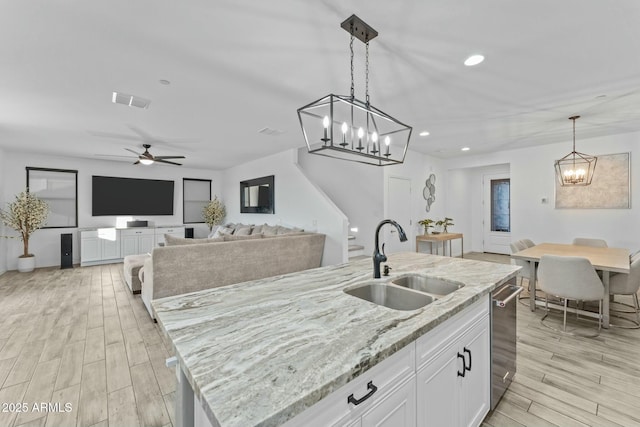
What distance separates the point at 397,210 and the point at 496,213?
3.49m

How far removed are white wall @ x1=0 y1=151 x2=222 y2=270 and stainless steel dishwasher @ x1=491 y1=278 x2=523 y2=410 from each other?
8258mm

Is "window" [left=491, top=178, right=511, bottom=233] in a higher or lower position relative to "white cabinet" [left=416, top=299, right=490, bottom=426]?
higher

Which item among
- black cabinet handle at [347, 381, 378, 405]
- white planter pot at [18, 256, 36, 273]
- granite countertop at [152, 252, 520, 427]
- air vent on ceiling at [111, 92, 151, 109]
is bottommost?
white planter pot at [18, 256, 36, 273]

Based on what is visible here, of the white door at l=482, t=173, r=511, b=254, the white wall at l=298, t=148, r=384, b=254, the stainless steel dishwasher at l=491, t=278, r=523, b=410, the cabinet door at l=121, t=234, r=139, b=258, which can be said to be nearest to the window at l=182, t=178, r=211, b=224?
the cabinet door at l=121, t=234, r=139, b=258

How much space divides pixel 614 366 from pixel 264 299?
3.04 metres

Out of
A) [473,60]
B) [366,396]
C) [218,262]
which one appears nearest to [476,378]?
[366,396]

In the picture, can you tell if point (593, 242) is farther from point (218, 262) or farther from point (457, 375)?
point (218, 262)

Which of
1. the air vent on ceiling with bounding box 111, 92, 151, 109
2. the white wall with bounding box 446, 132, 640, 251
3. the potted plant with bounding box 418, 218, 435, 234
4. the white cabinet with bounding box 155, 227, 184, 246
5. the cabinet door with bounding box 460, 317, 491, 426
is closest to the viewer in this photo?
the cabinet door with bounding box 460, 317, 491, 426

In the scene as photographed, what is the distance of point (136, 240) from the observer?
7.04 meters

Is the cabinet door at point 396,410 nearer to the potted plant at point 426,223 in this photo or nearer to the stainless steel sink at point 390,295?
the stainless steel sink at point 390,295

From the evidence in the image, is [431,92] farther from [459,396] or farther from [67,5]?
[67,5]

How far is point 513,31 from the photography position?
2018 millimetres

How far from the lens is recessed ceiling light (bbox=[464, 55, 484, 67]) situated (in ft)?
7.70

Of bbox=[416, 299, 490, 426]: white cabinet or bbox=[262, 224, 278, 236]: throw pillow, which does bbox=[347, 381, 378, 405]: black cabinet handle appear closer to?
bbox=[416, 299, 490, 426]: white cabinet
